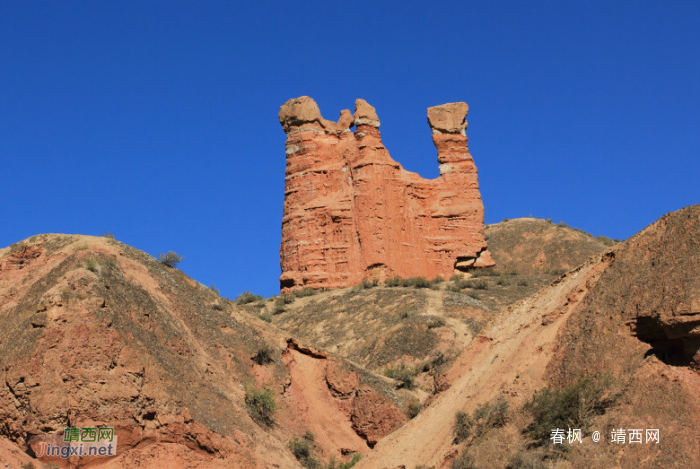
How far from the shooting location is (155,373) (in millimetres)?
17812

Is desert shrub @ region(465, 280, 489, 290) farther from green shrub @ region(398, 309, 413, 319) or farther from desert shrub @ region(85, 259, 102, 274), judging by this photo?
desert shrub @ region(85, 259, 102, 274)

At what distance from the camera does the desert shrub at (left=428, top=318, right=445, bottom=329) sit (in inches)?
1473

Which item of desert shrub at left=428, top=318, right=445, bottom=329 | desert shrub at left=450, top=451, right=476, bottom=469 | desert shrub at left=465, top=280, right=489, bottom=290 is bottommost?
desert shrub at left=450, top=451, right=476, bottom=469

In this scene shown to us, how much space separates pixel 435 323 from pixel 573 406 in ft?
78.2

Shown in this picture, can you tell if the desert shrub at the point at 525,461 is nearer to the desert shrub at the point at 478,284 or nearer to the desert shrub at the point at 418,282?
the desert shrub at the point at 418,282

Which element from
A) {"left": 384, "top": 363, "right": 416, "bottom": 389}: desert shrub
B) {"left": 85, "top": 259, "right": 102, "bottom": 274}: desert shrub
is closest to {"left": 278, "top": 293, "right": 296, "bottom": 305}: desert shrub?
{"left": 384, "top": 363, "right": 416, "bottom": 389}: desert shrub

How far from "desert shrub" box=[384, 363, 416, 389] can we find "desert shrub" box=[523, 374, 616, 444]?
11888mm

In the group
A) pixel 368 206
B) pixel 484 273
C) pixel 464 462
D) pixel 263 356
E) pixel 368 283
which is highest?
pixel 368 206

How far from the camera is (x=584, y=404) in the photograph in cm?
1362

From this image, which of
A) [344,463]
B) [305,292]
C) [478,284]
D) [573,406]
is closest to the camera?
[573,406]

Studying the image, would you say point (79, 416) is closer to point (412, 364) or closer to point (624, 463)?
point (624, 463)

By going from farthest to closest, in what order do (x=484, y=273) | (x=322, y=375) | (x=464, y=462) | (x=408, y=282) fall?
1. (x=484, y=273)
2. (x=408, y=282)
3. (x=322, y=375)
4. (x=464, y=462)

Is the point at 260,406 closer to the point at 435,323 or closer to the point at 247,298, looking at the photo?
the point at 435,323

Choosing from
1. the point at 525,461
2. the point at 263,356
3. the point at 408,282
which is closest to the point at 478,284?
the point at 408,282
